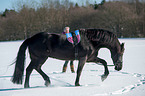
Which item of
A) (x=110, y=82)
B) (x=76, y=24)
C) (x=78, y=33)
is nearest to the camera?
(x=78, y=33)

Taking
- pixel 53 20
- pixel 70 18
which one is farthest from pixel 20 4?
pixel 70 18

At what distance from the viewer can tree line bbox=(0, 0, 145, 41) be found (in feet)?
91.8

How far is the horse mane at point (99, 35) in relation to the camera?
3.89 metres

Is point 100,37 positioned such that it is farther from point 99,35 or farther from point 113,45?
point 113,45

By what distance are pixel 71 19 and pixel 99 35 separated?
30.7 metres

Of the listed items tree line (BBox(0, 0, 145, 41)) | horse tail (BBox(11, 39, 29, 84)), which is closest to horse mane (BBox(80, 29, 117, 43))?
horse tail (BBox(11, 39, 29, 84))

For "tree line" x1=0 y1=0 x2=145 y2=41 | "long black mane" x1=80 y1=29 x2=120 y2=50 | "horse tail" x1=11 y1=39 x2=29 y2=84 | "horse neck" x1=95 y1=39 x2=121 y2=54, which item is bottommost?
"horse tail" x1=11 y1=39 x2=29 y2=84

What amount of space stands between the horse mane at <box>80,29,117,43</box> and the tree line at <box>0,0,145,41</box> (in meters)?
25.0

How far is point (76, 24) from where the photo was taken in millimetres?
33094

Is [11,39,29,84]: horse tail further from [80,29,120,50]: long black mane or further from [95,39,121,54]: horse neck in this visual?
[95,39,121,54]: horse neck

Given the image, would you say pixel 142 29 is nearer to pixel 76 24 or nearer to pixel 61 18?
pixel 76 24

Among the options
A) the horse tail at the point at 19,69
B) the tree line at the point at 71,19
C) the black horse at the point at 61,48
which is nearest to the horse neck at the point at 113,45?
the black horse at the point at 61,48

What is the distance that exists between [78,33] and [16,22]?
3139 cm

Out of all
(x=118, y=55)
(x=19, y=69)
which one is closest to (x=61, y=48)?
(x=19, y=69)
